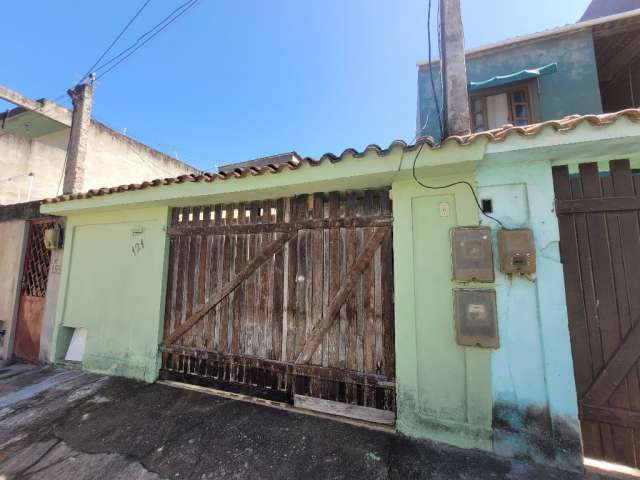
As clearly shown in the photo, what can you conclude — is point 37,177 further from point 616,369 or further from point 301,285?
point 616,369

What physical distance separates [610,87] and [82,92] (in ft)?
46.9

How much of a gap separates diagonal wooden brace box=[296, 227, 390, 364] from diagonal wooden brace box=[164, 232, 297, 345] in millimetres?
960

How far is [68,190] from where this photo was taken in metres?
7.53

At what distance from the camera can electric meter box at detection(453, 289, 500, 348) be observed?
8.73ft

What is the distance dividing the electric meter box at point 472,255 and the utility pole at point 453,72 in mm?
1411

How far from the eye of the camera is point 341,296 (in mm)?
3318

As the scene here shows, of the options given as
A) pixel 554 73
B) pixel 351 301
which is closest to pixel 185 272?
pixel 351 301

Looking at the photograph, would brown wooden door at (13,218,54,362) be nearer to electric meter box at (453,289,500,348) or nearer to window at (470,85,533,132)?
electric meter box at (453,289,500,348)

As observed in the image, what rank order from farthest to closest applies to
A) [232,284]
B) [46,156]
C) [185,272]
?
[46,156], [185,272], [232,284]

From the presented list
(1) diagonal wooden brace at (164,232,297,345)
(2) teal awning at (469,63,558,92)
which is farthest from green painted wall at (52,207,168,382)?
(2) teal awning at (469,63,558,92)

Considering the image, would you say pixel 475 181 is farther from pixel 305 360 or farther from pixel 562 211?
pixel 305 360

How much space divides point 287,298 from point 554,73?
7805mm

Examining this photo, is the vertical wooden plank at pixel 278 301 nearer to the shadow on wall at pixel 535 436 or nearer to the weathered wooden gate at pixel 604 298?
the shadow on wall at pixel 535 436

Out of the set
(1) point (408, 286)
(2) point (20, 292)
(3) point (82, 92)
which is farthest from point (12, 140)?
(1) point (408, 286)
